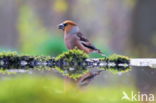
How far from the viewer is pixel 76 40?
186 cm

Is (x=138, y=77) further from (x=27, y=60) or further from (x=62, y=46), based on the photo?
(x=27, y=60)

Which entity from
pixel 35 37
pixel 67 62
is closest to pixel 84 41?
pixel 67 62

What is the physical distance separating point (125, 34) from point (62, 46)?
1.05ft

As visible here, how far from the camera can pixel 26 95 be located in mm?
1736

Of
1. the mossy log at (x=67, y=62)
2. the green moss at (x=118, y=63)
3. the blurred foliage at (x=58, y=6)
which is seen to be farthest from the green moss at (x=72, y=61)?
the blurred foliage at (x=58, y=6)

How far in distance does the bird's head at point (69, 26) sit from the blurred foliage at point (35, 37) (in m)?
0.05

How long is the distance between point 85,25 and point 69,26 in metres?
0.08

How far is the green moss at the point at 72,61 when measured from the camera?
1.82m

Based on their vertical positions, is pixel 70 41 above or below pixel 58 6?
below

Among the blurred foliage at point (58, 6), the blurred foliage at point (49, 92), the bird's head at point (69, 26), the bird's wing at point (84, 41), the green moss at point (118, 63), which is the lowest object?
the blurred foliage at point (49, 92)

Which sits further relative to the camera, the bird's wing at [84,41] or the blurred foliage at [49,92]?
the bird's wing at [84,41]

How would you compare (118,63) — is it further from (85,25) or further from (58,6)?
(58,6)

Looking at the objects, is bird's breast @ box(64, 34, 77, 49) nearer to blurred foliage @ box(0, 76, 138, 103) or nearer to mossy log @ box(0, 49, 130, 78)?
mossy log @ box(0, 49, 130, 78)

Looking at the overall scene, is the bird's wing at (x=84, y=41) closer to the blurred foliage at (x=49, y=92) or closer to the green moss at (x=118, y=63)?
the green moss at (x=118, y=63)
